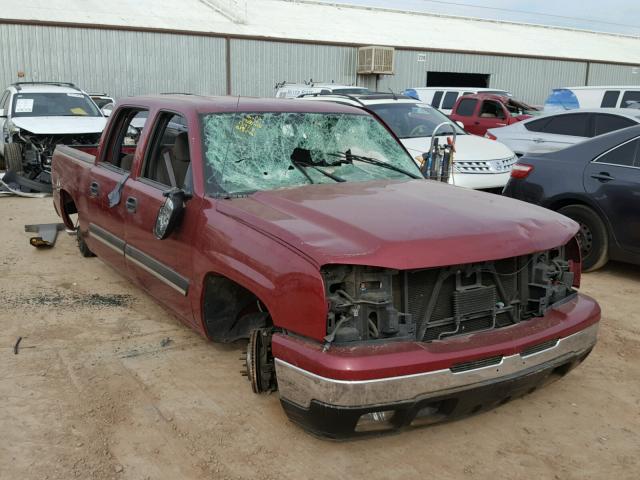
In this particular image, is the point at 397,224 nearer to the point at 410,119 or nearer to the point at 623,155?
the point at 623,155

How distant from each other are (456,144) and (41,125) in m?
7.18

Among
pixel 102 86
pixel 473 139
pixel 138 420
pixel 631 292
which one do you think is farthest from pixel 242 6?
pixel 138 420

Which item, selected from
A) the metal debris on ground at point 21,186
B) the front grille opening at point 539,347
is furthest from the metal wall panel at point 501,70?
the front grille opening at point 539,347

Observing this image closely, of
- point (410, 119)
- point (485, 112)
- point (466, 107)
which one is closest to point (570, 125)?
point (410, 119)

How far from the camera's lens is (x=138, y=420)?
11.0 ft

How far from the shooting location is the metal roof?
22.3 metres

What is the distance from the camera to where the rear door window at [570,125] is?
9938 mm

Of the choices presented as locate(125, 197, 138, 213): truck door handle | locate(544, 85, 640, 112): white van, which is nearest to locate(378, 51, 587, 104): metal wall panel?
locate(544, 85, 640, 112): white van

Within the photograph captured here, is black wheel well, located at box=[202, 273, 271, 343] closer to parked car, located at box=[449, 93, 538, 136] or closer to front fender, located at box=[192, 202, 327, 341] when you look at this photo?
front fender, located at box=[192, 202, 327, 341]

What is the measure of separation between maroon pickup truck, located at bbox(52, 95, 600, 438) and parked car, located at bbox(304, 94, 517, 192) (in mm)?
3819

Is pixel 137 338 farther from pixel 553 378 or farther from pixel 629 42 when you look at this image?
pixel 629 42

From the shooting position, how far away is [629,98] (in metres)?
13.0

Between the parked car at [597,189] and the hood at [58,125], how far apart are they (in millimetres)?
7785

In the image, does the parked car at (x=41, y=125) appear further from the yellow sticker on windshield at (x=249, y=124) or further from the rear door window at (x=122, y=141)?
the yellow sticker on windshield at (x=249, y=124)
